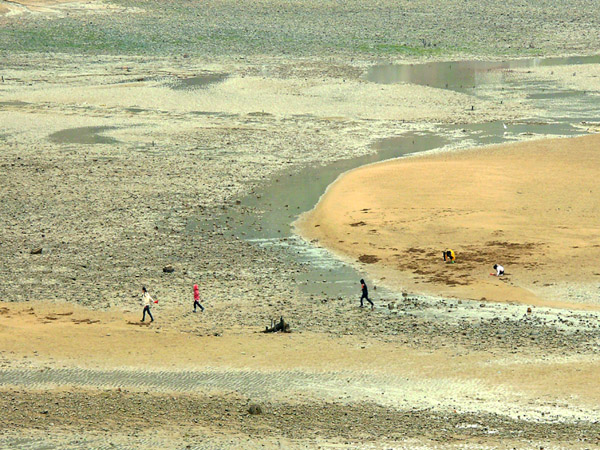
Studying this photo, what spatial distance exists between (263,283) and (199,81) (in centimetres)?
3789

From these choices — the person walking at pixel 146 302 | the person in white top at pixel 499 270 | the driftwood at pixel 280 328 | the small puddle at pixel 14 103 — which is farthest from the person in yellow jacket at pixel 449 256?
the small puddle at pixel 14 103

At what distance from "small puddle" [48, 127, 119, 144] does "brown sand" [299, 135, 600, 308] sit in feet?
45.5

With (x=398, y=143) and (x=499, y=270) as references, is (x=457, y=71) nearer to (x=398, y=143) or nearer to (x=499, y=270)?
(x=398, y=143)

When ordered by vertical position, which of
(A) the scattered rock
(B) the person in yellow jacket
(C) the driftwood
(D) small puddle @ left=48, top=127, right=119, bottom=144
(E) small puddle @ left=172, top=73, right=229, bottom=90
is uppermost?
(E) small puddle @ left=172, top=73, right=229, bottom=90

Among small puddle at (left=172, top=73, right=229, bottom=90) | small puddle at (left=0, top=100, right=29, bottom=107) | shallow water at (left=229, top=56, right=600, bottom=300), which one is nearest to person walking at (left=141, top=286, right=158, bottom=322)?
shallow water at (left=229, top=56, right=600, bottom=300)

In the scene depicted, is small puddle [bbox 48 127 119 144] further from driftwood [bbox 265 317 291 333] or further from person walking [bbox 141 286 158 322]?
driftwood [bbox 265 317 291 333]

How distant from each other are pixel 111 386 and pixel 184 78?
45578mm

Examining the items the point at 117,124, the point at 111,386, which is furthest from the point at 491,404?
the point at 117,124

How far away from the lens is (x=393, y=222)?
111 ft

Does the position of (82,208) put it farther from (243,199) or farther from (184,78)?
(184,78)

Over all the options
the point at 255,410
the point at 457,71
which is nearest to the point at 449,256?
the point at 255,410

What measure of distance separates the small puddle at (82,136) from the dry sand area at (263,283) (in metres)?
0.20

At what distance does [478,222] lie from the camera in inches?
1307

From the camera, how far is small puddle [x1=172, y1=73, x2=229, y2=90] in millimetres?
61562
